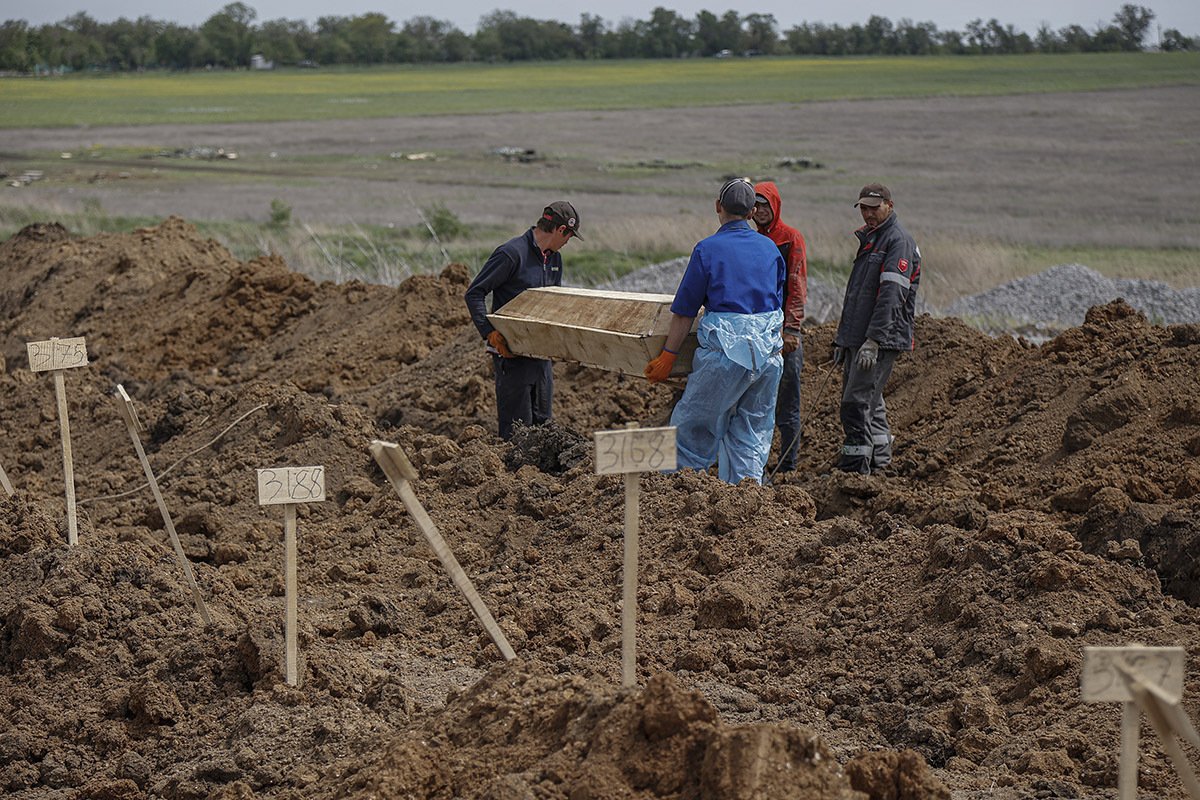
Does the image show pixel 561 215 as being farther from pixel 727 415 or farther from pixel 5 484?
pixel 5 484

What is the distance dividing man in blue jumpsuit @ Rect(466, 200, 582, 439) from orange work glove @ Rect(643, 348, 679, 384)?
1.18 metres

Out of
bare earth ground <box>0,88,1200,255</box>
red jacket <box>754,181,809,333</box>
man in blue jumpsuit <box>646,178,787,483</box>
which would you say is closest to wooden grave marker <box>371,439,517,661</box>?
man in blue jumpsuit <box>646,178,787,483</box>

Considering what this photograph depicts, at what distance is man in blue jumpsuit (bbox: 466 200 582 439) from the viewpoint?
29.1 feet

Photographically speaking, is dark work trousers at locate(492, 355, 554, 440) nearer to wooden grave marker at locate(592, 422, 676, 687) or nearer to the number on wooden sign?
the number on wooden sign

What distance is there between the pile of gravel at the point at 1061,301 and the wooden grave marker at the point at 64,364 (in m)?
9.22

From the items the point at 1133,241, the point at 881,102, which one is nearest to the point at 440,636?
the point at 1133,241

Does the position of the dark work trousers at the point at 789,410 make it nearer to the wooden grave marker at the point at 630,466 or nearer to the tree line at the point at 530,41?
the wooden grave marker at the point at 630,466

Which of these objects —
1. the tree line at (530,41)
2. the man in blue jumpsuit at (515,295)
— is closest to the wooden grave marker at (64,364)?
the man in blue jumpsuit at (515,295)

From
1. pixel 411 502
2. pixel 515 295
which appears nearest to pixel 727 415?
pixel 515 295

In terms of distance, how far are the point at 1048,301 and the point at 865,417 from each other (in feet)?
20.5

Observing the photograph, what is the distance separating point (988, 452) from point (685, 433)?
8.63 ft

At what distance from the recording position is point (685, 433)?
7.82 metres

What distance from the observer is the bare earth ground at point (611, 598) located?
4.12 metres

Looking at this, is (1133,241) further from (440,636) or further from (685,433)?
(440,636)
